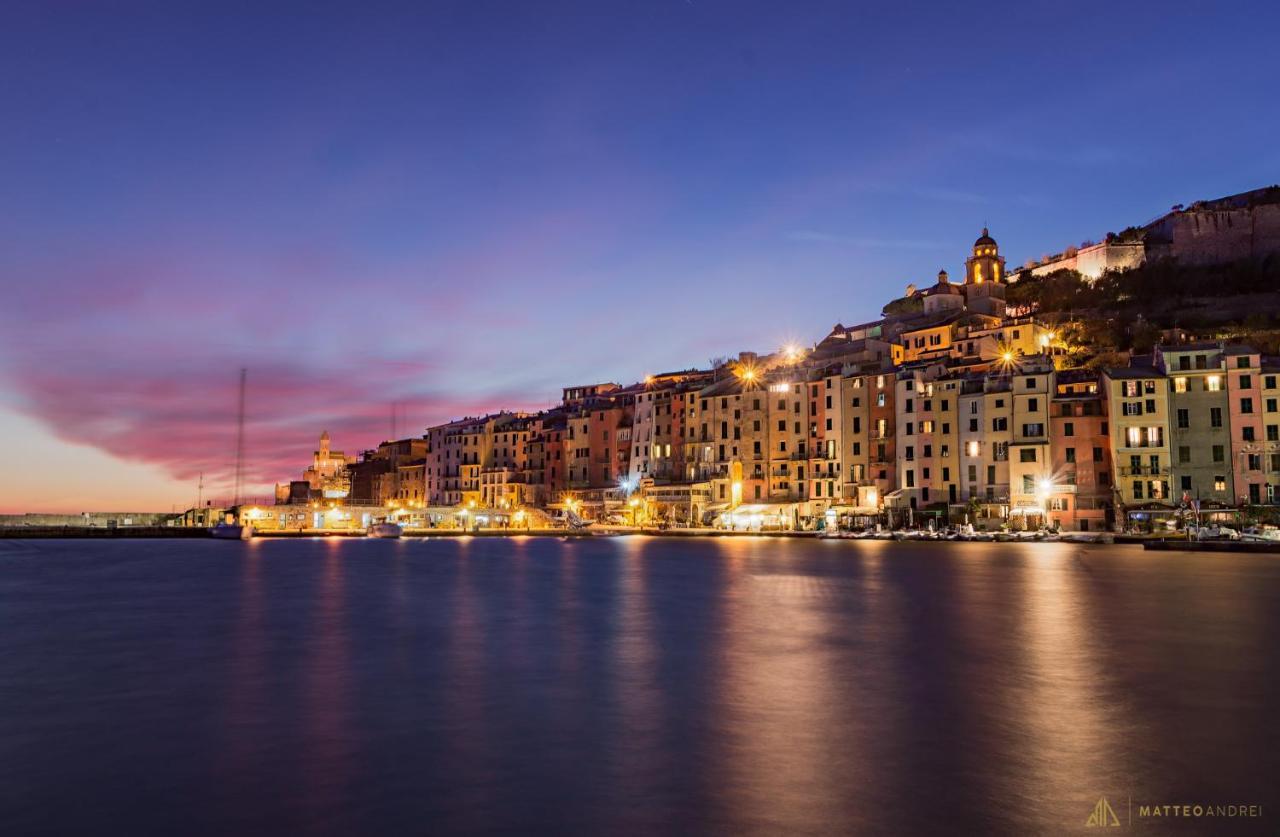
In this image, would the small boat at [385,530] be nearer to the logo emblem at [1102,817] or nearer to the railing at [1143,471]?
the railing at [1143,471]

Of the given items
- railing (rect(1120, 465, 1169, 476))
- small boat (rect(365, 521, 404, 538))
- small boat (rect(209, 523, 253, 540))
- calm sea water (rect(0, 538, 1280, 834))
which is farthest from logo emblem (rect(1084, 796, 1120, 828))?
small boat (rect(209, 523, 253, 540))

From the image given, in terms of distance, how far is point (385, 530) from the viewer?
97.5 metres

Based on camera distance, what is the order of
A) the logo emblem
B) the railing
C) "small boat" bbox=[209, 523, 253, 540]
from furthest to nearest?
1. "small boat" bbox=[209, 523, 253, 540]
2. the railing
3. the logo emblem

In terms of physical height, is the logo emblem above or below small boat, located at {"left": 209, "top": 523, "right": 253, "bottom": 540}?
above

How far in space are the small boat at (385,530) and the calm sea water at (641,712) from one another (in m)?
64.9

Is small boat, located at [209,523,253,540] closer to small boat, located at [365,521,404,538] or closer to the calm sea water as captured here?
small boat, located at [365,521,404,538]

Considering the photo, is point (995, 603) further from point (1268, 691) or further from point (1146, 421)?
point (1146, 421)

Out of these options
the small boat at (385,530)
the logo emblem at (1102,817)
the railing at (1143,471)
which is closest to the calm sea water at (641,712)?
the logo emblem at (1102,817)

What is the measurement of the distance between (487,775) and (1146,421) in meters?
61.1

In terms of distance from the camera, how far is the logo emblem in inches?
339

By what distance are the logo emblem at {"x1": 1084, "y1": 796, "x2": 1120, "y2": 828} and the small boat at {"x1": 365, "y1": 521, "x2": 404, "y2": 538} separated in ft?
305

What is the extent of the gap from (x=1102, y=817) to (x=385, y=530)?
94.2 metres

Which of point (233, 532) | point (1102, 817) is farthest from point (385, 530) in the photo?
point (1102, 817)

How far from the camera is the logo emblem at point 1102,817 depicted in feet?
28.3
